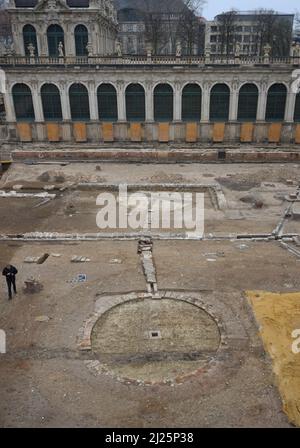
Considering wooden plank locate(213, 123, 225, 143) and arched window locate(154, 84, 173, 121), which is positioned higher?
arched window locate(154, 84, 173, 121)

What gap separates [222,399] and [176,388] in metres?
1.35

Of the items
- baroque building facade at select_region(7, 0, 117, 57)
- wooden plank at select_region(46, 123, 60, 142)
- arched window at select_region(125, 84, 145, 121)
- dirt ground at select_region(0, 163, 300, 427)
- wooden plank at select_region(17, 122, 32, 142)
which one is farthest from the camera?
baroque building facade at select_region(7, 0, 117, 57)

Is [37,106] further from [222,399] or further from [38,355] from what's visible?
[222,399]

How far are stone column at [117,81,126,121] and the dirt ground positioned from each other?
44.2 ft

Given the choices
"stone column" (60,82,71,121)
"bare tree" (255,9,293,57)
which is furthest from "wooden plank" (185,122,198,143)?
"bare tree" (255,9,293,57)

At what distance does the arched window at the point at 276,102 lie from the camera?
42.7m

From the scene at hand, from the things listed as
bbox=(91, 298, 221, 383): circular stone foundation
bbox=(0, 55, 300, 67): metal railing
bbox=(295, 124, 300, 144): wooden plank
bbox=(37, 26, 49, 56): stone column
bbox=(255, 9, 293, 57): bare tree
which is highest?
bbox=(255, 9, 293, 57): bare tree

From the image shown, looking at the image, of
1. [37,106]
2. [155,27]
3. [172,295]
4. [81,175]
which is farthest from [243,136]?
[172,295]

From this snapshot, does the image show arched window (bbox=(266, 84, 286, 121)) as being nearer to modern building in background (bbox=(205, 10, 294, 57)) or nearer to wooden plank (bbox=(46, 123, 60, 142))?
modern building in background (bbox=(205, 10, 294, 57))

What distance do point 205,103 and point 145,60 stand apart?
7348 mm

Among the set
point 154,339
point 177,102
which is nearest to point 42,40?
point 177,102

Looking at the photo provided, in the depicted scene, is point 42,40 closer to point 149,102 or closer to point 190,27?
point 149,102

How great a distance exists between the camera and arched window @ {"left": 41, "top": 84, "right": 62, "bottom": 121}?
43312mm

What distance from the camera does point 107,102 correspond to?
43.7 metres
